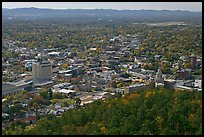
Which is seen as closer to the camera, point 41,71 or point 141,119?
point 141,119

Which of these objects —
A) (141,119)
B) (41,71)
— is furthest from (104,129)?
(41,71)

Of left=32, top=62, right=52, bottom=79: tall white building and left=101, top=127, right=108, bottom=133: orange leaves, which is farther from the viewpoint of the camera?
left=32, top=62, right=52, bottom=79: tall white building

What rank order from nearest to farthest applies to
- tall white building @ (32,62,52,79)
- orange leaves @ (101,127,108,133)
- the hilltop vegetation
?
the hilltop vegetation
orange leaves @ (101,127,108,133)
tall white building @ (32,62,52,79)

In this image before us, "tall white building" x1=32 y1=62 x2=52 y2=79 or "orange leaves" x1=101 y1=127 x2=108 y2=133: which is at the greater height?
"orange leaves" x1=101 y1=127 x2=108 y2=133

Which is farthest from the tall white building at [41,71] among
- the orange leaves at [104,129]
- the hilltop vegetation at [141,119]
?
the orange leaves at [104,129]

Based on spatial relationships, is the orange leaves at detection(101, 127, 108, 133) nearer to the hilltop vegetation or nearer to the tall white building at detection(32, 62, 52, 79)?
the hilltop vegetation

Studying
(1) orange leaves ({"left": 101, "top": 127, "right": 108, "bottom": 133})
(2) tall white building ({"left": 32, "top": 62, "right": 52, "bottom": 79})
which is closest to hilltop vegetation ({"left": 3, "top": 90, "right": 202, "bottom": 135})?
(1) orange leaves ({"left": 101, "top": 127, "right": 108, "bottom": 133})

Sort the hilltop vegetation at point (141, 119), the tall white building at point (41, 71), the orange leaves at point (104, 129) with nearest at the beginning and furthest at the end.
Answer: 1. the hilltop vegetation at point (141, 119)
2. the orange leaves at point (104, 129)
3. the tall white building at point (41, 71)

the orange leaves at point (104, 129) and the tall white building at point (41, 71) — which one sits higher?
the orange leaves at point (104, 129)

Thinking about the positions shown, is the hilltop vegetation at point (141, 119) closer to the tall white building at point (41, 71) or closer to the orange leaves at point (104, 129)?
the orange leaves at point (104, 129)

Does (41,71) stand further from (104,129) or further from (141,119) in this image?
(141,119)
